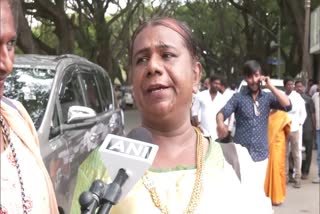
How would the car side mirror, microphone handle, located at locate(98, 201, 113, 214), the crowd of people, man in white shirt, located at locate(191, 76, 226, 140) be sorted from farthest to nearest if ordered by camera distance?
man in white shirt, located at locate(191, 76, 226, 140)
the car side mirror
the crowd of people
microphone handle, located at locate(98, 201, 113, 214)

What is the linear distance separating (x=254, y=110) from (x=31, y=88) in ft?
7.65

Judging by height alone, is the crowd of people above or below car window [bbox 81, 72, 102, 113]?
above

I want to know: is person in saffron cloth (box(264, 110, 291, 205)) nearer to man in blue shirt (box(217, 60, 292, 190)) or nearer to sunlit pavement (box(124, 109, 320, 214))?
sunlit pavement (box(124, 109, 320, 214))

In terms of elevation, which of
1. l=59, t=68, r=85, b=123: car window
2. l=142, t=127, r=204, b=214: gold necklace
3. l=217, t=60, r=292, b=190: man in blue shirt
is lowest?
l=217, t=60, r=292, b=190: man in blue shirt

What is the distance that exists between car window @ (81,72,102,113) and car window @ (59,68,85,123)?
0.89 feet

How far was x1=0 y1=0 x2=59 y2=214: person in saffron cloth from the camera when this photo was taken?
4.47 ft

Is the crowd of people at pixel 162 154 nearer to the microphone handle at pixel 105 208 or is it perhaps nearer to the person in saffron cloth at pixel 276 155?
the microphone handle at pixel 105 208

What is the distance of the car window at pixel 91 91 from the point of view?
6074 mm

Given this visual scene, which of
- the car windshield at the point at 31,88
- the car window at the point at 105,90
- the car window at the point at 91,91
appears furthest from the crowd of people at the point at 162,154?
the car window at the point at 105,90

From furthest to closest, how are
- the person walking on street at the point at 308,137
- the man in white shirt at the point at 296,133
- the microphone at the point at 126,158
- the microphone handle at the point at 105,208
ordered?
the person walking on street at the point at 308,137 → the man in white shirt at the point at 296,133 → the microphone at the point at 126,158 → the microphone handle at the point at 105,208

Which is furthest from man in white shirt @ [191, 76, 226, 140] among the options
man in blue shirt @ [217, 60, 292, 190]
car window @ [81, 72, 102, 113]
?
man in blue shirt @ [217, 60, 292, 190]

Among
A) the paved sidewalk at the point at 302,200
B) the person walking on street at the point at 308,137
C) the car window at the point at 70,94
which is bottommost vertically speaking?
the paved sidewalk at the point at 302,200

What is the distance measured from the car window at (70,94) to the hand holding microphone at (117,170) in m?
3.53

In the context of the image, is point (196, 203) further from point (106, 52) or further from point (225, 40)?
point (225, 40)
